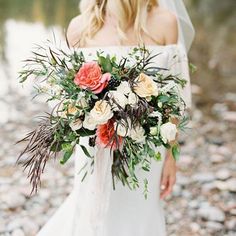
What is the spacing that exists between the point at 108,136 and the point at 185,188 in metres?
2.16

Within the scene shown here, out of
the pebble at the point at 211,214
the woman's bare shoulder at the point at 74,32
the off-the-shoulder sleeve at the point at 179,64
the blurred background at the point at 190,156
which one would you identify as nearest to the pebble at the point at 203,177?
the blurred background at the point at 190,156

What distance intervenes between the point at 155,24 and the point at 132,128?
731 millimetres

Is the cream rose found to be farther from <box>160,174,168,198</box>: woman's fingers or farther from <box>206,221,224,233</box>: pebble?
<box>206,221,224,233</box>: pebble

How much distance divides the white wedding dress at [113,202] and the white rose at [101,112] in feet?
0.96

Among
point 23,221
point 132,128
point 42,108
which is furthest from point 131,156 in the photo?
point 42,108

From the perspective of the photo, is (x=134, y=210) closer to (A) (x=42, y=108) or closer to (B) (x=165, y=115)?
(B) (x=165, y=115)

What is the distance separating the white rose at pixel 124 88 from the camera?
2.05m

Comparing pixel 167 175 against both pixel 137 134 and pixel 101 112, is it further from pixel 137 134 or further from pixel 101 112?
pixel 101 112

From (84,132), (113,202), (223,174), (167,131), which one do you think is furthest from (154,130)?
(223,174)

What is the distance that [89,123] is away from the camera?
6.84ft

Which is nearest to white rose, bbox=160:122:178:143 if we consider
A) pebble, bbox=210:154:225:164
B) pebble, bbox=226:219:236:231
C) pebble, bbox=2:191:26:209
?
Result: pebble, bbox=226:219:236:231

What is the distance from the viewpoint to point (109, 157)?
2336 mm

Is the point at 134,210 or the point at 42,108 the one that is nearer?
the point at 134,210

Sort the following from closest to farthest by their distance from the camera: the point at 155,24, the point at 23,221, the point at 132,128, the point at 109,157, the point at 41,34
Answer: the point at 132,128, the point at 109,157, the point at 155,24, the point at 23,221, the point at 41,34
